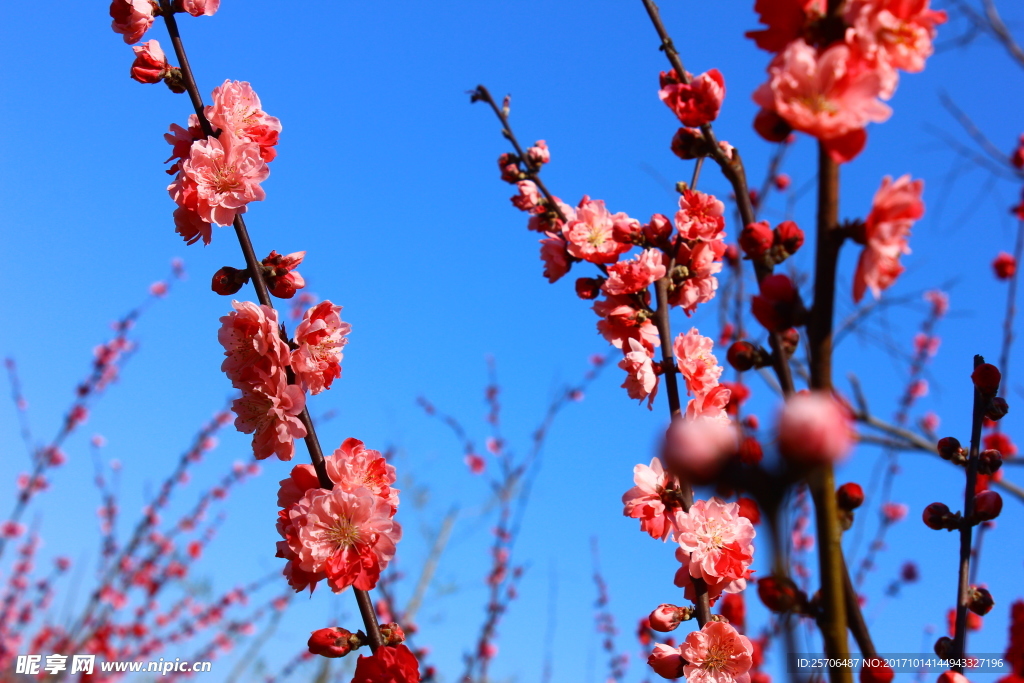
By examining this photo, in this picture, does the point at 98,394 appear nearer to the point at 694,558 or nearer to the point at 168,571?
the point at 168,571

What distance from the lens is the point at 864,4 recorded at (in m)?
0.79

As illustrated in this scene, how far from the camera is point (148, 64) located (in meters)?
1.70

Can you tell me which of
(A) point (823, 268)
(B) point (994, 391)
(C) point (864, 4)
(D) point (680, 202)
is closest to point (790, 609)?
(A) point (823, 268)

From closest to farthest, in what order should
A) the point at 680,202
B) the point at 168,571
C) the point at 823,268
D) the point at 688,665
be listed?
the point at 823,268
the point at 688,665
the point at 680,202
the point at 168,571

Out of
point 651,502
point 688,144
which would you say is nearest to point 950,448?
point 651,502

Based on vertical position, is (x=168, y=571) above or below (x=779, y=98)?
above

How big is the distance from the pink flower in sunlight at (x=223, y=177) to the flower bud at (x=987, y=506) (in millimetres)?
1683

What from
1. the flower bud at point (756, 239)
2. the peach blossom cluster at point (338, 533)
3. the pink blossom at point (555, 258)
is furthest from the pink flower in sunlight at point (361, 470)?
the flower bud at point (756, 239)

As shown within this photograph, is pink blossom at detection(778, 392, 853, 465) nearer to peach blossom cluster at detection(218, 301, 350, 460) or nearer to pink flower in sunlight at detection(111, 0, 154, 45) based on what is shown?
peach blossom cluster at detection(218, 301, 350, 460)

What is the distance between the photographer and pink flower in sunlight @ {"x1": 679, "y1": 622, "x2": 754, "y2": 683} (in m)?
1.50

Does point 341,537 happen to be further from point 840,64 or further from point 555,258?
point 840,64

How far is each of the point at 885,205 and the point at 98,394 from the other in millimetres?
6980

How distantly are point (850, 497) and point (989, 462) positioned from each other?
26.0 inches

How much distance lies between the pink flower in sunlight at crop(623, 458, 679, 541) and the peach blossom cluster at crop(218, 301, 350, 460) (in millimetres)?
800
